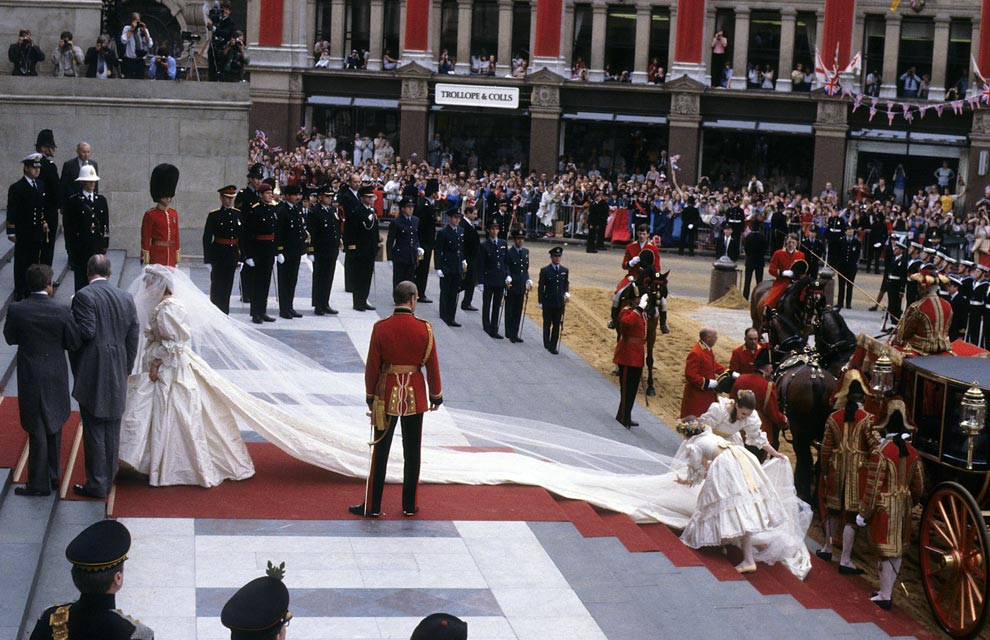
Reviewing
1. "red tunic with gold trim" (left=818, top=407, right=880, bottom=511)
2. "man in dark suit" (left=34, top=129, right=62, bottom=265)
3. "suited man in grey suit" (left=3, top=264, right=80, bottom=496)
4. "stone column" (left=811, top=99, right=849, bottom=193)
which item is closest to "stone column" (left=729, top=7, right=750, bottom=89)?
"stone column" (left=811, top=99, right=849, bottom=193)

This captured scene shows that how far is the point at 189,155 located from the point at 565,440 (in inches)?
463

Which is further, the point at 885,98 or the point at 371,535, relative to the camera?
the point at 885,98

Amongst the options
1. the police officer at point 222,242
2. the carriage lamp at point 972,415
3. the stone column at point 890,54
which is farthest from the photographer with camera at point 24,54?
the stone column at point 890,54

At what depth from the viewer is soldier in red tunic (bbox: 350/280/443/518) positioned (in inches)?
430

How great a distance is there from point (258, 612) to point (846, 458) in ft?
24.2

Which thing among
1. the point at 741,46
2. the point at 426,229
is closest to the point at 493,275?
the point at 426,229

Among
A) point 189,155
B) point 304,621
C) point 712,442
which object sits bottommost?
point 304,621

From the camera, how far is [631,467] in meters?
13.3

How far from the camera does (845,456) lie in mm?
11422

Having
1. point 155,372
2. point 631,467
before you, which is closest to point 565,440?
point 631,467

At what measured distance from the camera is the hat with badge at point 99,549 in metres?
5.50

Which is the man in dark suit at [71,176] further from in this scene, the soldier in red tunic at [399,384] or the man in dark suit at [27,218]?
the soldier in red tunic at [399,384]

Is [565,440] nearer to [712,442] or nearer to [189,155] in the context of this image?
[712,442]

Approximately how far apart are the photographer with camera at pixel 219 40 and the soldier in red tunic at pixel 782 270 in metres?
10.2
